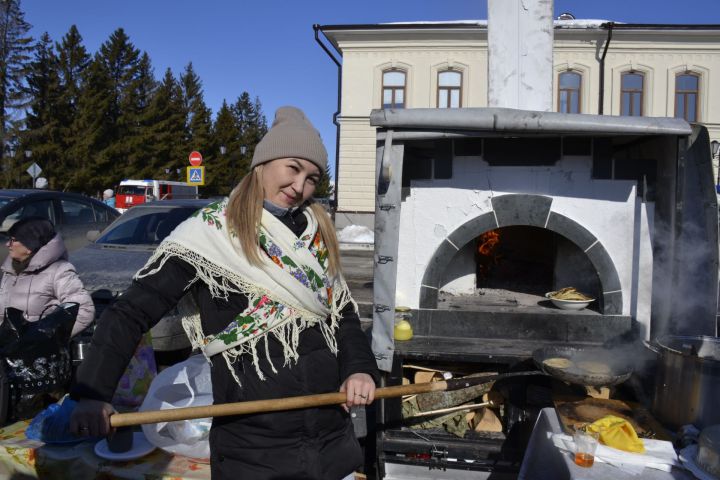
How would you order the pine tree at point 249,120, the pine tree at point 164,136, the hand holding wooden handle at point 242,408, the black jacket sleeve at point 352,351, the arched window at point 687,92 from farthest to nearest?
the pine tree at point 249,120 < the pine tree at point 164,136 < the arched window at point 687,92 < the black jacket sleeve at point 352,351 < the hand holding wooden handle at point 242,408

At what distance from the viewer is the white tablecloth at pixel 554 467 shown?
2.69 metres

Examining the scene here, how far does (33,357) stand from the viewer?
376 cm


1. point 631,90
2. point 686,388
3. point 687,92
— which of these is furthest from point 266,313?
point 687,92

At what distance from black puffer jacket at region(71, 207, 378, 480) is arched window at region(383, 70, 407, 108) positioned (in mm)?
21379

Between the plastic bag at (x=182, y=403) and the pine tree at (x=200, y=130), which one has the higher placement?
the pine tree at (x=200, y=130)

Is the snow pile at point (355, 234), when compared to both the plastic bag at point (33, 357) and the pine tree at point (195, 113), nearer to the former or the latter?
the plastic bag at point (33, 357)

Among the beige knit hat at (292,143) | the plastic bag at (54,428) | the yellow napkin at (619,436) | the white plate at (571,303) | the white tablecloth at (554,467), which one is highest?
the beige knit hat at (292,143)

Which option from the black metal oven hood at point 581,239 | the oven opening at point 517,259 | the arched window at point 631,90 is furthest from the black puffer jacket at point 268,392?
the arched window at point 631,90

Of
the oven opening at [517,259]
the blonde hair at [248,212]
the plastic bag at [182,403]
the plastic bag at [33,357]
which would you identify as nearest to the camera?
the blonde hair at [248,212]

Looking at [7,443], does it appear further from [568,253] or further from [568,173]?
[568,253]

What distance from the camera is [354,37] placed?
22219mm

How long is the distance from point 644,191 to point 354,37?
64.7ft

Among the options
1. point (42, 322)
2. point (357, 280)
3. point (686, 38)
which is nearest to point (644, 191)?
point (42, 322)

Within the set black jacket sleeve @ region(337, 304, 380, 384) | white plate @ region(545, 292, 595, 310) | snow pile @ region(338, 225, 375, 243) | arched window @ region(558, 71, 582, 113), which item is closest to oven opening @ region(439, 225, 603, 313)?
white plate @ region(545, 292, 595, 310)
